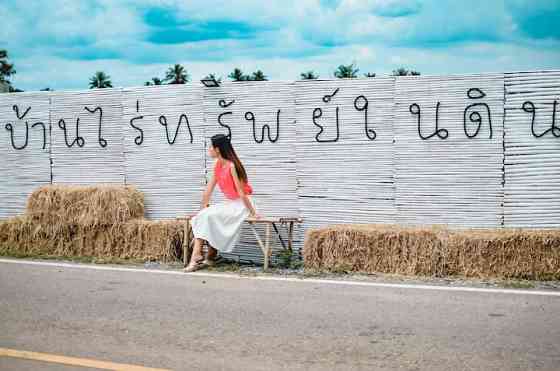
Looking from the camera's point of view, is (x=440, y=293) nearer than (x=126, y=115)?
Yes

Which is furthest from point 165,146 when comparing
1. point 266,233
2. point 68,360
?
point 68,360

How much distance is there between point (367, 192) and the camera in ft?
29.6

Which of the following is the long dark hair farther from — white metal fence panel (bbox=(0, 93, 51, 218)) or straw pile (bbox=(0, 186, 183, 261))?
white metal fence panel (bbox=(0, 93, 51, 218))

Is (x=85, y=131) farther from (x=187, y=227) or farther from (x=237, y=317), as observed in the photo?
(x=237, y=317)

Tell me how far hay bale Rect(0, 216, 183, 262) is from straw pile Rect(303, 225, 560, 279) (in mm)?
2108

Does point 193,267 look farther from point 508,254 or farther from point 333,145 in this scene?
point 508,254

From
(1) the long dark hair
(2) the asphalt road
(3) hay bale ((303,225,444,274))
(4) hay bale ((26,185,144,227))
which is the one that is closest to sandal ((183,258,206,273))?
Result: (2) the asphalt road

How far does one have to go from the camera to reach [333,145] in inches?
362

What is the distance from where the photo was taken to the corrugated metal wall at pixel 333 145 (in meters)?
8.38

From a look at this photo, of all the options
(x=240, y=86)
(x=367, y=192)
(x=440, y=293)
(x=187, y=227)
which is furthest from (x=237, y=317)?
(x=240, y=86)

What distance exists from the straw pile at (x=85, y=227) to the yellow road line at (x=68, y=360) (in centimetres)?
423

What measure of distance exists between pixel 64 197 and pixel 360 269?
4.72 m

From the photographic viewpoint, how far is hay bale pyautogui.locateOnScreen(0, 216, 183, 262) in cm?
891

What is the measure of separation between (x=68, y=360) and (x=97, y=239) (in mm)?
4947
